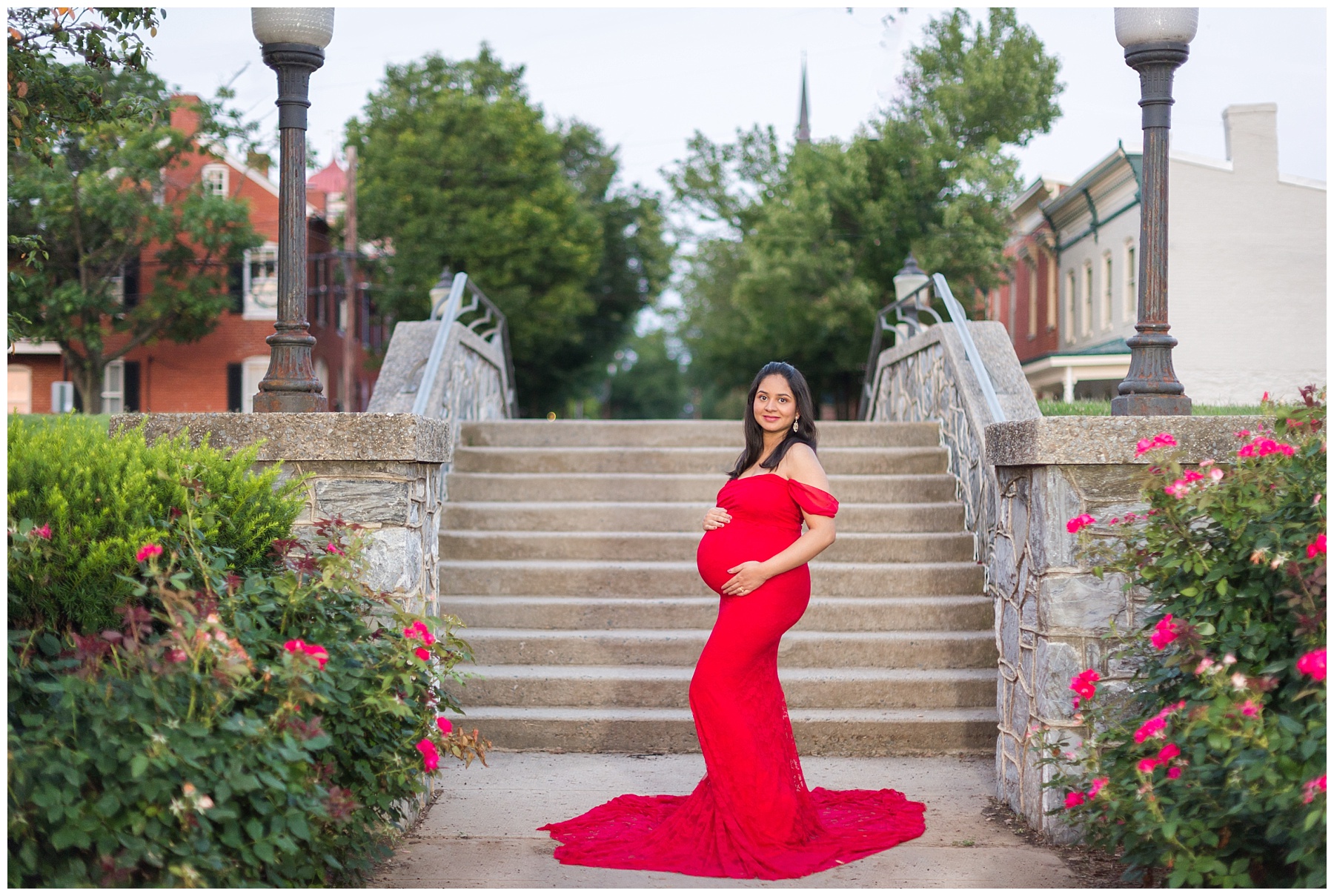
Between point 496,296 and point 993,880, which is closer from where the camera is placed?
point 993,880

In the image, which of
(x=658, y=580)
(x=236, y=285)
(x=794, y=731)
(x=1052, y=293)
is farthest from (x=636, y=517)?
(x=236, y=285)

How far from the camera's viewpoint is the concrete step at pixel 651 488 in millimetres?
8070

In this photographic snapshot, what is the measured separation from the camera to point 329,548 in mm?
4352

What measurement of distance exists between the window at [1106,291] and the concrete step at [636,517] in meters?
19.9

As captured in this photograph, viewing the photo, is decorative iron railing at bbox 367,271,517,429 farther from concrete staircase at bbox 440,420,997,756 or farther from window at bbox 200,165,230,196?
→ window at bbox 200,165,230,196

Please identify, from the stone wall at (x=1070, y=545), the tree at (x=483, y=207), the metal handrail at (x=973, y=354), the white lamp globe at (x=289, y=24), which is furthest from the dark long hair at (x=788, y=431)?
the tree at (x=483, y=207)

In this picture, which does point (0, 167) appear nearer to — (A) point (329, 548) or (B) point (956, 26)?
(A) point (329, 548)

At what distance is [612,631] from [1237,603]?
3688 mm

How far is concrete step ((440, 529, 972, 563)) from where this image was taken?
735 cm

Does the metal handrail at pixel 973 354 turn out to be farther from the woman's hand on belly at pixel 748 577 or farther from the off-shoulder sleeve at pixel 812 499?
the woman's hand on belly at pixel 748 577

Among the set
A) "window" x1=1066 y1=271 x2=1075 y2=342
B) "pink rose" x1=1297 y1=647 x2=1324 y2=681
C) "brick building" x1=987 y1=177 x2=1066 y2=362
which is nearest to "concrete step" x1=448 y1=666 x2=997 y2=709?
"pink rose" x1=1297 y1=647 x2=1324 y2=681

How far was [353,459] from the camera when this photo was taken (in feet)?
16.5

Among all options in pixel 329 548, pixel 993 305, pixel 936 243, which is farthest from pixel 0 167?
pixel 993 305

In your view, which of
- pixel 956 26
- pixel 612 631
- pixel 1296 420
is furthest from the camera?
pixel 956 26
